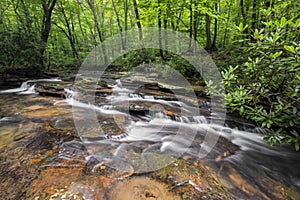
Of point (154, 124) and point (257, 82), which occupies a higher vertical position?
point (257, 82)

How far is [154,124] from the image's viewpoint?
4.70 meters

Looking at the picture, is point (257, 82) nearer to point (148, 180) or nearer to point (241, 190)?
point (241, 190)

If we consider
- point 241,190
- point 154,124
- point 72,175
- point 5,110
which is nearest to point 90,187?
point 72,175

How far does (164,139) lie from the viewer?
3824 mm

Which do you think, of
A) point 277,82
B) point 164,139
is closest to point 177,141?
point 164,139

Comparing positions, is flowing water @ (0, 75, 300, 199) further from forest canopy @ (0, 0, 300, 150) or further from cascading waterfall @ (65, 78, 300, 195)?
forest canopy @ (0, 0, 300, 150)

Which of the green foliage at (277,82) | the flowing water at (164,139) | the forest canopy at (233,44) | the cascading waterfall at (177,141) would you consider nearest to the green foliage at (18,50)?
the forest canopy at (233,44)

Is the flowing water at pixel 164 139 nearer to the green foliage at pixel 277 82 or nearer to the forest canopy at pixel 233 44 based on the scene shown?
the forest canopy at pixel 233 44

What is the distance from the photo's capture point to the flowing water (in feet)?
8.44

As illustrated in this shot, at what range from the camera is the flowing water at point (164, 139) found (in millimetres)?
2574

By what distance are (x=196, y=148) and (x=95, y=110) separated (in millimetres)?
3438

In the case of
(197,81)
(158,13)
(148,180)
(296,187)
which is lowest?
(296,187)

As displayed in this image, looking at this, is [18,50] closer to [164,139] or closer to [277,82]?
[164,139]

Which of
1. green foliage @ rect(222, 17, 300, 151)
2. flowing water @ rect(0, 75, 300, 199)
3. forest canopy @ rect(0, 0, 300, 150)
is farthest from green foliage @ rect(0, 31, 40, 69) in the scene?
green foliage @ rect(222, 17, 300, 151)
